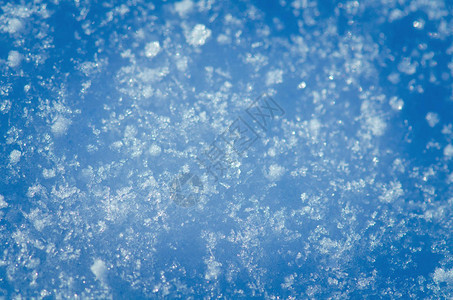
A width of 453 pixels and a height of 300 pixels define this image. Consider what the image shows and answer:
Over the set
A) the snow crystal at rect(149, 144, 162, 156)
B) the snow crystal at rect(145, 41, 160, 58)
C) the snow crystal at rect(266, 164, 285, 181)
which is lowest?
the snow crystal at rect(149, 144, 162, 156)

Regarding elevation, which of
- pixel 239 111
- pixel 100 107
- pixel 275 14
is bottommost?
pixel 100 107

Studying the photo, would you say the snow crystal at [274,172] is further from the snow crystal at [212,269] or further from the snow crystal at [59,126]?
the snow crystal at [59,126]

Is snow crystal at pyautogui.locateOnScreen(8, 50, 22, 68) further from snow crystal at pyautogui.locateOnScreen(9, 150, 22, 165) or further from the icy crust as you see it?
snow crystal at pyautogui.locateOnScreen(9, 150, 22, 165)

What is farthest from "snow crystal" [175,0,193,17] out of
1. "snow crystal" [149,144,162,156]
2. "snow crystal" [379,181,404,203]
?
"snow crystal" [379,181,404,203]

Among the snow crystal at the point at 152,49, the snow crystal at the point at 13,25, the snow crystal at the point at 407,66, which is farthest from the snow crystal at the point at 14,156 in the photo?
the snow crystal at the point at 407,66

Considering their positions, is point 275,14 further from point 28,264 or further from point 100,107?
point 28,264

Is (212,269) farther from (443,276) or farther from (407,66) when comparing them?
(407,66)

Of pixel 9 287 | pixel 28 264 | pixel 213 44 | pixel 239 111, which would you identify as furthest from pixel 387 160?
pixel 9 287
